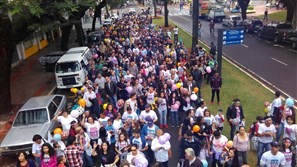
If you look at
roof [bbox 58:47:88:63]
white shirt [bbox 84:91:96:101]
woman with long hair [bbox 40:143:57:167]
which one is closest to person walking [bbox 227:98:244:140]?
white shirt [bbox 84:91:96:101]

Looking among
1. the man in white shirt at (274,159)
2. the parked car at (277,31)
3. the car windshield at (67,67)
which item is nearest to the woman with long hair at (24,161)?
the man in white shirt at (274,159)

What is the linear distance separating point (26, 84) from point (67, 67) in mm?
4481

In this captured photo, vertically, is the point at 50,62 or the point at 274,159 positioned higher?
the point at 274,159

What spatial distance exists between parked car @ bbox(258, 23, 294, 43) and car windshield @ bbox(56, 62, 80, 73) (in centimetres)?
1804

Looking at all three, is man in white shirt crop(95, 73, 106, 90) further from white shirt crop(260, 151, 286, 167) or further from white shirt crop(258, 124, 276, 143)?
white shirt crop(260, 151, 286, 167)

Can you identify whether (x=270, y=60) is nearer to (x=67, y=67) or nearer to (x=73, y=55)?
(x=73, y=55)

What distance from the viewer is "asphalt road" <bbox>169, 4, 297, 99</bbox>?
1719 centimetres

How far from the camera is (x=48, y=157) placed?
7.55 metres

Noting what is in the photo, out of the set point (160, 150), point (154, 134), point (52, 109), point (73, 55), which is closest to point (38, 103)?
point (52, 109)

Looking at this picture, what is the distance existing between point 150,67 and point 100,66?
3.13 m

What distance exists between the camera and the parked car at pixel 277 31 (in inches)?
1065

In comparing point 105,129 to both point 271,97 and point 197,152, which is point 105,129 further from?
point 271,97

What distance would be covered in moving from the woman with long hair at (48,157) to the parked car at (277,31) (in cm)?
2383

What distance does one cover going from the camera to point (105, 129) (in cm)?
864
